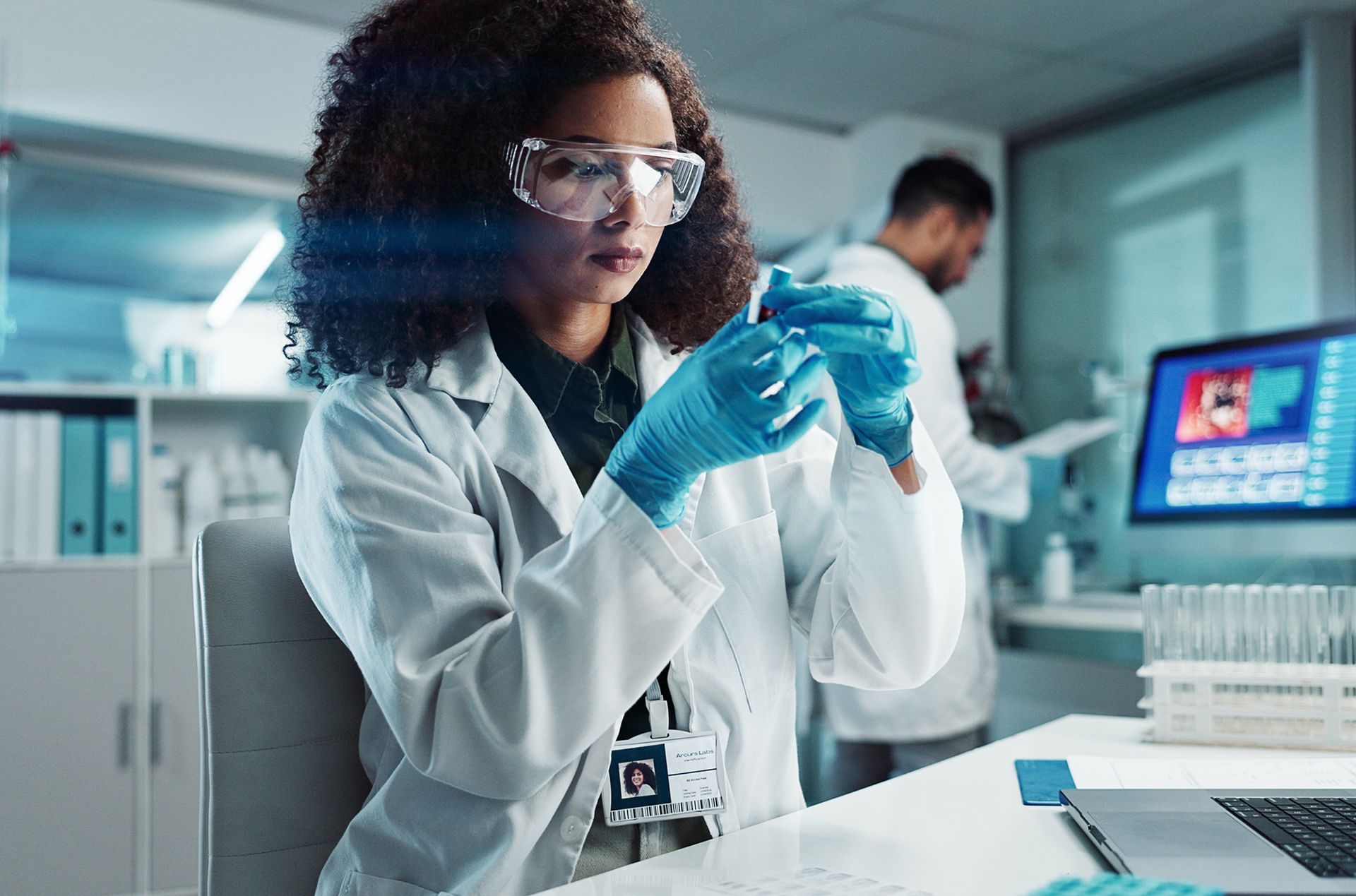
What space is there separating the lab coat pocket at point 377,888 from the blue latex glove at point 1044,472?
2113mm

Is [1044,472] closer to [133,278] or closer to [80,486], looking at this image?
[80,486]

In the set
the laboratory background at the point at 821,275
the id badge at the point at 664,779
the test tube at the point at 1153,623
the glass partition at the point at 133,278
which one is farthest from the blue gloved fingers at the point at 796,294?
the glass partition at the point at 133,278

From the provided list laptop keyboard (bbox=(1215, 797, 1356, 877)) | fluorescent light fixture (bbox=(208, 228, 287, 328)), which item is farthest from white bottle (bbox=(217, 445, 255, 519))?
laptop keyboard (bbox=(1215, 797, 1356, 877))

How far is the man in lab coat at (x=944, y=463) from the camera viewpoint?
2494 mm

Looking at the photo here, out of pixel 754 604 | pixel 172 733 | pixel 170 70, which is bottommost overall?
pixel 172 733

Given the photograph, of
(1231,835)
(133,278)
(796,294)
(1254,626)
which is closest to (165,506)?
(133,278)

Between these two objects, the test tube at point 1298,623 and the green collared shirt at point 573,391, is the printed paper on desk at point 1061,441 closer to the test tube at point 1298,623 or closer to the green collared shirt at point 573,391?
the test tube at point 1298,623

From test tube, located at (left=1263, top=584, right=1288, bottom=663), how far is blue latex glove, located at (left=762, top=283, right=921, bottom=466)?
567 millimetres

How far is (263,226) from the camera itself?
11.2ft

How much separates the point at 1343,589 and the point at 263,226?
3.08m

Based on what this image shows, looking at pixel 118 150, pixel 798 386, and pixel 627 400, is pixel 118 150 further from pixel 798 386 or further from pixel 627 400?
pixel 798 386

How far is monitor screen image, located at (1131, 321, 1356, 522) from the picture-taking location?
2.13 m

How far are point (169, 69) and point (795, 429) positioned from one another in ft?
8.95

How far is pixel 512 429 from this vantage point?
107cm
